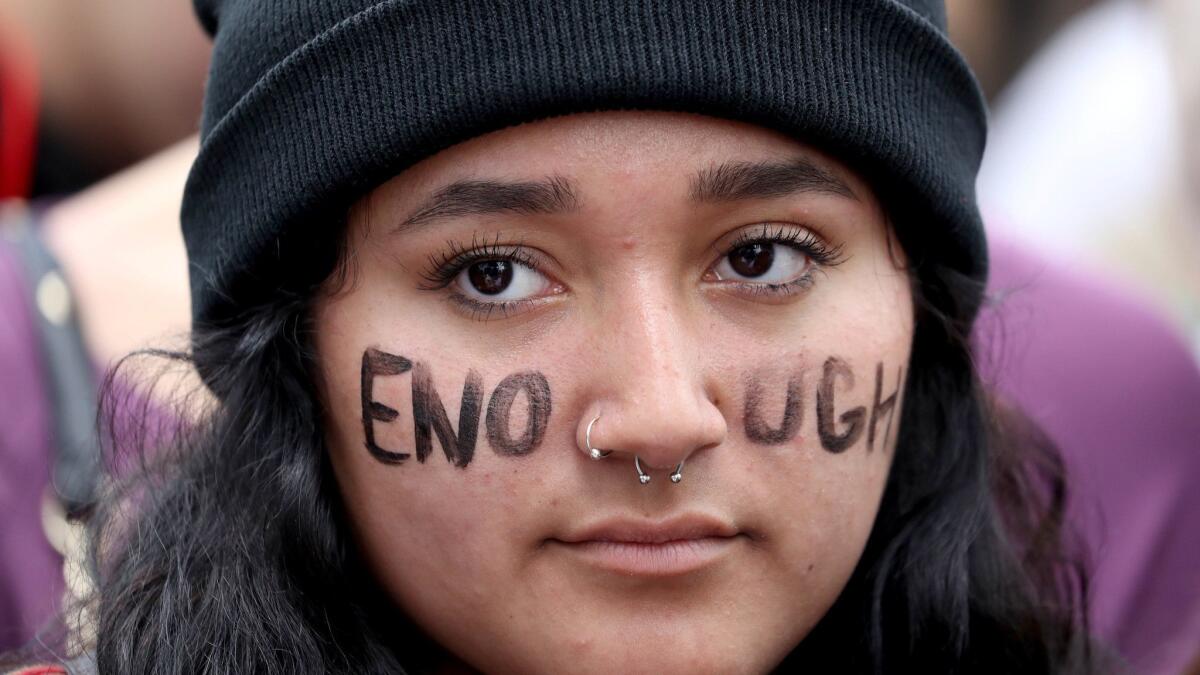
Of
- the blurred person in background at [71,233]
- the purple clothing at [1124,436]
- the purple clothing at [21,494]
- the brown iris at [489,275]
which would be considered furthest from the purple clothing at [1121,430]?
the brown iris at [489,275]

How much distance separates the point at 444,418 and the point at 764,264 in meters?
0.44

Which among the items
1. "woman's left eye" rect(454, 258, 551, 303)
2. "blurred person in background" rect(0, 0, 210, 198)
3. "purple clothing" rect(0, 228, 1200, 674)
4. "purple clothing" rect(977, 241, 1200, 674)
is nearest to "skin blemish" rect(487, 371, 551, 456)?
"woman's left eye" rect(454, 258, 551, 303)

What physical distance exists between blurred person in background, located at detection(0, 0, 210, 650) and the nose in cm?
94

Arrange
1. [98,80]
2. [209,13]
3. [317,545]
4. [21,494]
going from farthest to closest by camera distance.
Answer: [98,80] < [21,494] < [209,13] < [317,545]

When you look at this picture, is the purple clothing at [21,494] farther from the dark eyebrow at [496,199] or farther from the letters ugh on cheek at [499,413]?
the dark eyebrow at [496,199]

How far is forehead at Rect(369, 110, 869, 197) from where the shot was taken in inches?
64.4

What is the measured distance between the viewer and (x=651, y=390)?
159cm

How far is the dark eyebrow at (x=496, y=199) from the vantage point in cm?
163

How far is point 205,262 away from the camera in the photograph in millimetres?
1896

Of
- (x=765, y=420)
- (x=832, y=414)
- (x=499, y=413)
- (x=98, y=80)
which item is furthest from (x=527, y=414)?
(x=98, y=80)

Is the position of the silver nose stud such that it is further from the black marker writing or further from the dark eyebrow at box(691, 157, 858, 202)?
the black marker writing

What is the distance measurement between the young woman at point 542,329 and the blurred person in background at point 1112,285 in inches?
21.5

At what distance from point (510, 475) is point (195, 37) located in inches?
89.2

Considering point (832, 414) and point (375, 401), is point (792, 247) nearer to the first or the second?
point (832, 414)
